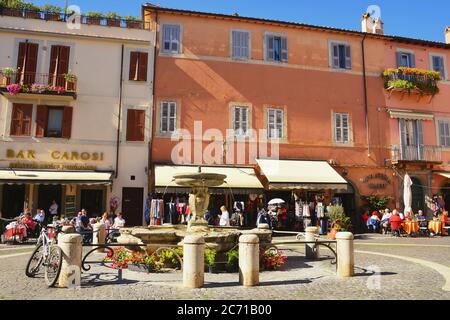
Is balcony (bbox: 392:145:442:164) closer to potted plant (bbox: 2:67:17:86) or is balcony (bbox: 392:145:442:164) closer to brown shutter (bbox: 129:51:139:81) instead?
brown shutter (bbox: 129:51:139:81)

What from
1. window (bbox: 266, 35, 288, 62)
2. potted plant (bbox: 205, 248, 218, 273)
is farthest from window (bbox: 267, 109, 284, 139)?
potted plant (bbox: 205, 248, 218, 273)

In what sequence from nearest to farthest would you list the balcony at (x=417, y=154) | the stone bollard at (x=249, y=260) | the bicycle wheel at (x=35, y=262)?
the stone bollard at (x=249, y=260) < the bicycle wheel at (x=35, y=262) < the balcony at (x=417, y=154)

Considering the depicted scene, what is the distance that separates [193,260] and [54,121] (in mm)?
13994

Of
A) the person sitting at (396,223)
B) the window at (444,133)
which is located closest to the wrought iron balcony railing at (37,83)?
the person sitting at (396,223)

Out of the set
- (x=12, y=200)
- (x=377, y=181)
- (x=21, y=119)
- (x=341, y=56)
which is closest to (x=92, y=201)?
(x=12, y=200)

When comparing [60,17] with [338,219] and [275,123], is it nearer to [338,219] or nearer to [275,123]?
[275,123]

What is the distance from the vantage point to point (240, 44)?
67.8 ft

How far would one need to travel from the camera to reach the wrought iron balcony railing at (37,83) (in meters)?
17.2

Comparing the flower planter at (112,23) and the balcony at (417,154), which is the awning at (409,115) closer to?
the balcony at (417,154)

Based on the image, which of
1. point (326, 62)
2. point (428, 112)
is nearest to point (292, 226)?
point (326, 62)

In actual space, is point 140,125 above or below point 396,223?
above

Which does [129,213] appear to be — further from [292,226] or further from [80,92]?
[292,226]

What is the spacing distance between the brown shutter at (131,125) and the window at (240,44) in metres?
6.18

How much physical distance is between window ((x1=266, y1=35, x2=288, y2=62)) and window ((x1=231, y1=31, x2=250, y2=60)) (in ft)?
3.66
